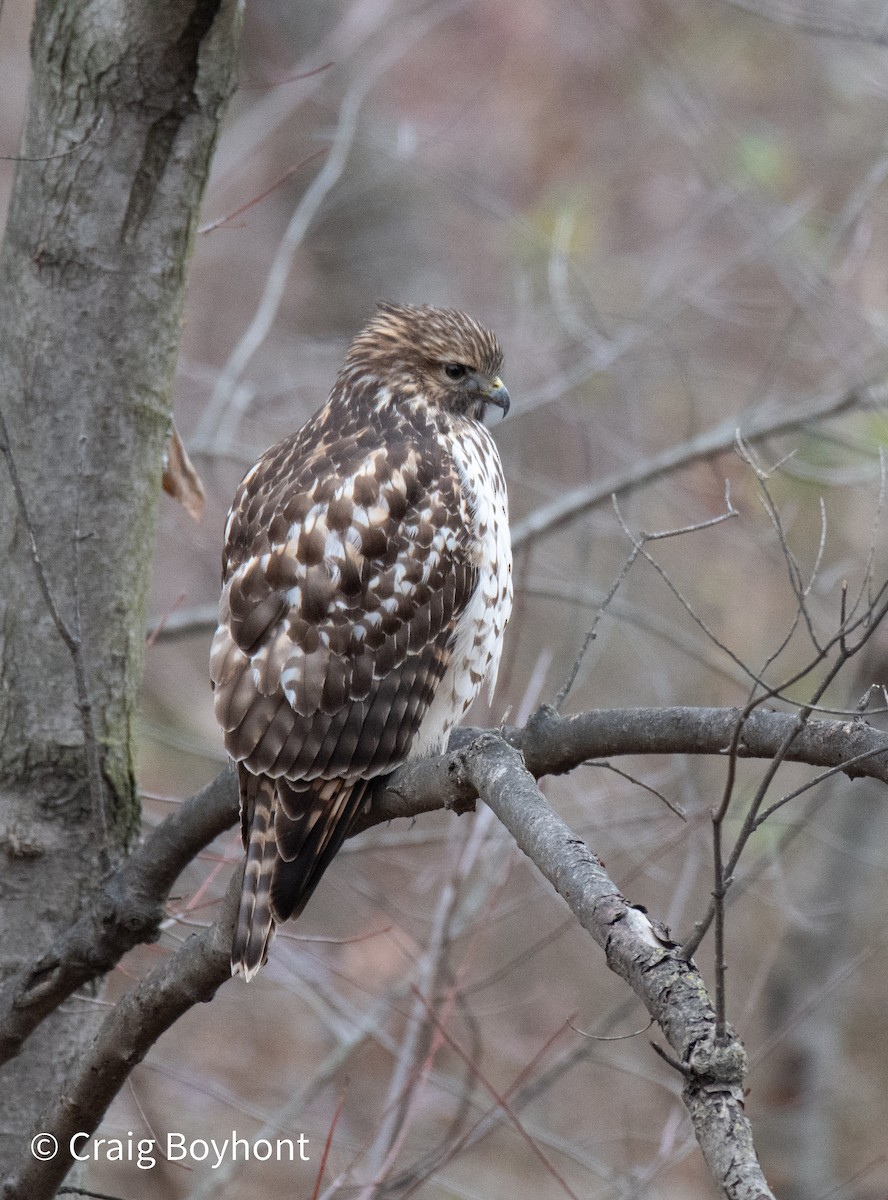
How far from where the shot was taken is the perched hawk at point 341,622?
3.19m

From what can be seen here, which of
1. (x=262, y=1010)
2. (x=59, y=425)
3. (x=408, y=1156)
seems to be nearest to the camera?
(x=59, y=425)

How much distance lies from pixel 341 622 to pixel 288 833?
1.57ft

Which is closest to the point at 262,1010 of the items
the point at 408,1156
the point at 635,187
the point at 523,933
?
the point at 523,933

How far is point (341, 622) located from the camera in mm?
3316

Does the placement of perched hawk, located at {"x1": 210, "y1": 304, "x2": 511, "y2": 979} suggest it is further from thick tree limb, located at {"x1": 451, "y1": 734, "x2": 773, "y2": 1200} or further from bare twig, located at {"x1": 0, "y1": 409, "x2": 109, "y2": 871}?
thick tree limb, located at {"x1": 451, "y1": 734, "x2": 773, "y2": 1200}

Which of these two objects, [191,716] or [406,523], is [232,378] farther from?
[191,716]

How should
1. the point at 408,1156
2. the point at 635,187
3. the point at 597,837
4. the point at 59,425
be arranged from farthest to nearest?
the point at 635,187
the point at 408,1156
the point at 597,837
the point at 59,425

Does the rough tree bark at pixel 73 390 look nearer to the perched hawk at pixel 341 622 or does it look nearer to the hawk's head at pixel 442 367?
the perched hawk at pixel 341 622

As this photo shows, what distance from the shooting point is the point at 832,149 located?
9.39m

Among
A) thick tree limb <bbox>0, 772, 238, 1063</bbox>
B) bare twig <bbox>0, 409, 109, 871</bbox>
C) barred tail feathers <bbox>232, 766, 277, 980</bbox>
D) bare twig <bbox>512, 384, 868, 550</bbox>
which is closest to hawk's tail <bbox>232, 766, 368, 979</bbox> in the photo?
barred tail feathers <bbox>232, 766, 277, 980</bbox>

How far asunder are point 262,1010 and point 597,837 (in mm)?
4136

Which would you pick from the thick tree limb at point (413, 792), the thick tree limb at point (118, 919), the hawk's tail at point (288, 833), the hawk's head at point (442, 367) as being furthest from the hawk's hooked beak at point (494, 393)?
the thick tree limb at point (118, 919)

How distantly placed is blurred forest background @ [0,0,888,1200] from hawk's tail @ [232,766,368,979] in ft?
1.14

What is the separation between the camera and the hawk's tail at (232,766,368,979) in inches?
119
